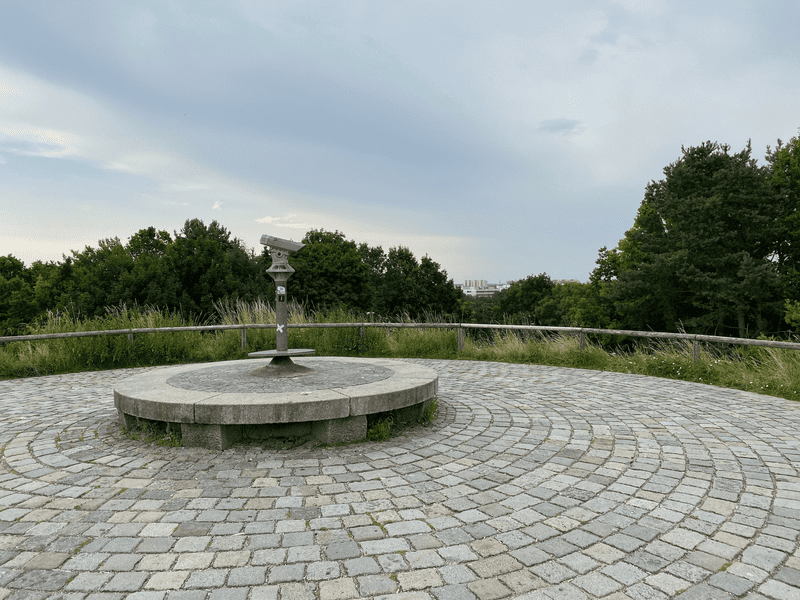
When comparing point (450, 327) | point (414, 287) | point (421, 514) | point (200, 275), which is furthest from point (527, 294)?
point (421, 514)

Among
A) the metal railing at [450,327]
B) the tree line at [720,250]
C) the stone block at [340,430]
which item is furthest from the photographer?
the tree line at [720,250]

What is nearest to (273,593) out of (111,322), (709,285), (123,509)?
(123,509)

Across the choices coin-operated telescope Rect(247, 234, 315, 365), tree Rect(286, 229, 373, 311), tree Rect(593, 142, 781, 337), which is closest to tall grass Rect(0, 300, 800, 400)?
coin-operated telescope Rect(247, 234, 315, 365)

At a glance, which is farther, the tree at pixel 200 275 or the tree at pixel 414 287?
the tree at pixel 414 287

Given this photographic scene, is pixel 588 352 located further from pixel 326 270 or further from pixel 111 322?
pixel 326 270

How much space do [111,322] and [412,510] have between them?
9280 millimetres

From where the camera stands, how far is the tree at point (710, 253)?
2275 cm

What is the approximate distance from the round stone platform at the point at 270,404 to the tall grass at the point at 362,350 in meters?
4.75

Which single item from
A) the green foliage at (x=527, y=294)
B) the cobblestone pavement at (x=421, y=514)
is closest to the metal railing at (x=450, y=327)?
the cobblestone pavement at (x=421, y=514)

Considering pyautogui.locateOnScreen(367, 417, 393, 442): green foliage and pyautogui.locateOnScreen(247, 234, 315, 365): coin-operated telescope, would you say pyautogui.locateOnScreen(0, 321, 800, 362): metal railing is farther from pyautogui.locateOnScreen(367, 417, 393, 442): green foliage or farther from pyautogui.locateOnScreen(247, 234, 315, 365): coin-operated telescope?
pyautogui.locateOnScreen(367, 417, 393, 442): green foliage

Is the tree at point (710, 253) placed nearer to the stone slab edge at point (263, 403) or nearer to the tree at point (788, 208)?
the tree at point (788, 208)

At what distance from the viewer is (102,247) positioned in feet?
103

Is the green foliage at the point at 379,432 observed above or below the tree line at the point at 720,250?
below

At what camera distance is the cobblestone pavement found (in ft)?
7.17
